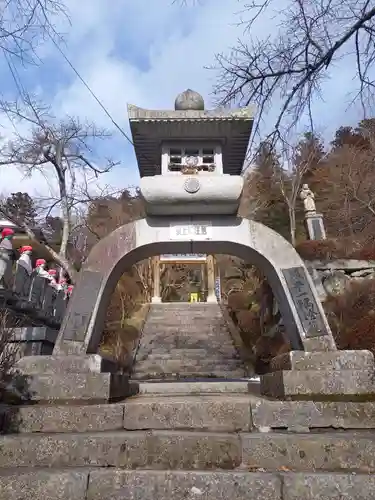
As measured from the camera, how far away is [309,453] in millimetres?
3090

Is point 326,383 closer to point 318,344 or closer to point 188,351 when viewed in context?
point 318,344

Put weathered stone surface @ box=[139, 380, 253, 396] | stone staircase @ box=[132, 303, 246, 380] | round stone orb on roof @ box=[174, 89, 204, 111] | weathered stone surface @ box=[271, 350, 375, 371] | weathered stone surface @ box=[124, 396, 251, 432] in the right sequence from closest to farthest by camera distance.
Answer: weathered stone surface @ box=[124, 396, 251, 432] → weathered stone surface @ box=[271, 350, 375, 371] → round stone orb on roof @ box=[174, 89, 204, 111] → weathered stone surface @ box=[139, 380, 253, 396] → stone staircase @ box=[132, 303, 246, 380]

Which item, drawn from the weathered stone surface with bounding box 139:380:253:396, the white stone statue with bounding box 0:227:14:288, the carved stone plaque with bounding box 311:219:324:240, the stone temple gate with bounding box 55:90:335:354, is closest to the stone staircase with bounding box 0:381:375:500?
the stone temple gate with bounding box 55:90:335:354

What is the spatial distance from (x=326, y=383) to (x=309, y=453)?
3.49 feet

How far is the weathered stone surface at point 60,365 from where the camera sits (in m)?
4.30

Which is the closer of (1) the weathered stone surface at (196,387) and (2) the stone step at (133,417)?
(2) the stone step at (133,417)

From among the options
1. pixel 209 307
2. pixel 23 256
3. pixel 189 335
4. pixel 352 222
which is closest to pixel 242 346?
pixel 189 335

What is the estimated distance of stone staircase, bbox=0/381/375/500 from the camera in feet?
8.89

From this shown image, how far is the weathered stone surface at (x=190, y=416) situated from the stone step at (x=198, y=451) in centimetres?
28

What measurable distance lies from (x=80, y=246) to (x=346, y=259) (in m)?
13.0

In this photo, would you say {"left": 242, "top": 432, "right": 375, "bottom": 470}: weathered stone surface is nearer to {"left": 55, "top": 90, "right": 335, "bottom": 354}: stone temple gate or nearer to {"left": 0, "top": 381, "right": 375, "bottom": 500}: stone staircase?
{"left": 0, "top": 381, "right": 375, "bottom": 500}: stone staircase

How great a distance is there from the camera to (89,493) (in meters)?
2.75

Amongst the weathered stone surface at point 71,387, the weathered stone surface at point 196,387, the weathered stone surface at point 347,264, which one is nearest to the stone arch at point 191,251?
the weathered stone surface at point 71,387

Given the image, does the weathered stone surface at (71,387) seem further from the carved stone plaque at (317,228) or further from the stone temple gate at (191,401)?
the carved stone plaque at (317,228)
